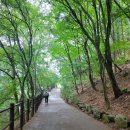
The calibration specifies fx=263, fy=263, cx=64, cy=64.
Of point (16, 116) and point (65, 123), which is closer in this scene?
point (16, 116)

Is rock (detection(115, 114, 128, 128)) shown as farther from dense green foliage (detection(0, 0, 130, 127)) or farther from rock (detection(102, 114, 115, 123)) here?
dense green foliage (detection(0, 0, 130, 127))

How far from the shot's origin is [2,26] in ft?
62.1

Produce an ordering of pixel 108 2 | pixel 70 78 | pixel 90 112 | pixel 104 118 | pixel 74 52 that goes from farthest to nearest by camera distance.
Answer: pixel 70 78
pixel 74 52
pixel 90 112
pixel 108 2
pixel 104 118

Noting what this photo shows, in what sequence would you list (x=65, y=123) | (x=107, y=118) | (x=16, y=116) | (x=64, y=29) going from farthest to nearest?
1. (x=64, y=29)
2. (x=65, y=123)
3. (x=107, y=118)
4. (x=16, y=116)

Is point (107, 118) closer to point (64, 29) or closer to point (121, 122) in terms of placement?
point (121, 122)

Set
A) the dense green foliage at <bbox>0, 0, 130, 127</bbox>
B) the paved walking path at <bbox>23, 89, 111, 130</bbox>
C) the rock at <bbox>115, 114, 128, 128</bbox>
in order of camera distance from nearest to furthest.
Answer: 1. the rock at <bbox>115, 114, 128, 128</bbox>
2. the paved walking path at <bbox>23, 89, 111, 130</bbox>
3. the dense green foliage at <bbox>0, 0, 130, 127</bbox>

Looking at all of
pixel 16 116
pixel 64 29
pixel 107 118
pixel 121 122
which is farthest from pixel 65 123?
pixel 64 29

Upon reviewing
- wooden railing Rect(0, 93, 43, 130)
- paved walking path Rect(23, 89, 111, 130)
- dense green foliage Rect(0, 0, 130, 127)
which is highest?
dense green foliage Rect(0, 0, 130, 127)

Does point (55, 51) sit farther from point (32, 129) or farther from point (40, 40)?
point (32, 129)

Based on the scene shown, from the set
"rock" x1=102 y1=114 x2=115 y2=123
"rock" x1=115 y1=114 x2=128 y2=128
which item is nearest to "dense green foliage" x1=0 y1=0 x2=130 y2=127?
"rock" x1=102 y1=114 x2=115 y2=123

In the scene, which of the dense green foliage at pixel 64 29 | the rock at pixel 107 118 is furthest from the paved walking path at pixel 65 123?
the dense green foliage at pixel 64 29

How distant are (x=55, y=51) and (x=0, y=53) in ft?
25.9

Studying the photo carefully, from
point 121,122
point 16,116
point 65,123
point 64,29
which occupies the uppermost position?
point 64,29

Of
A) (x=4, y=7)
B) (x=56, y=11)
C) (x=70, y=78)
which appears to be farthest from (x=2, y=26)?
(x=70, y=78)
